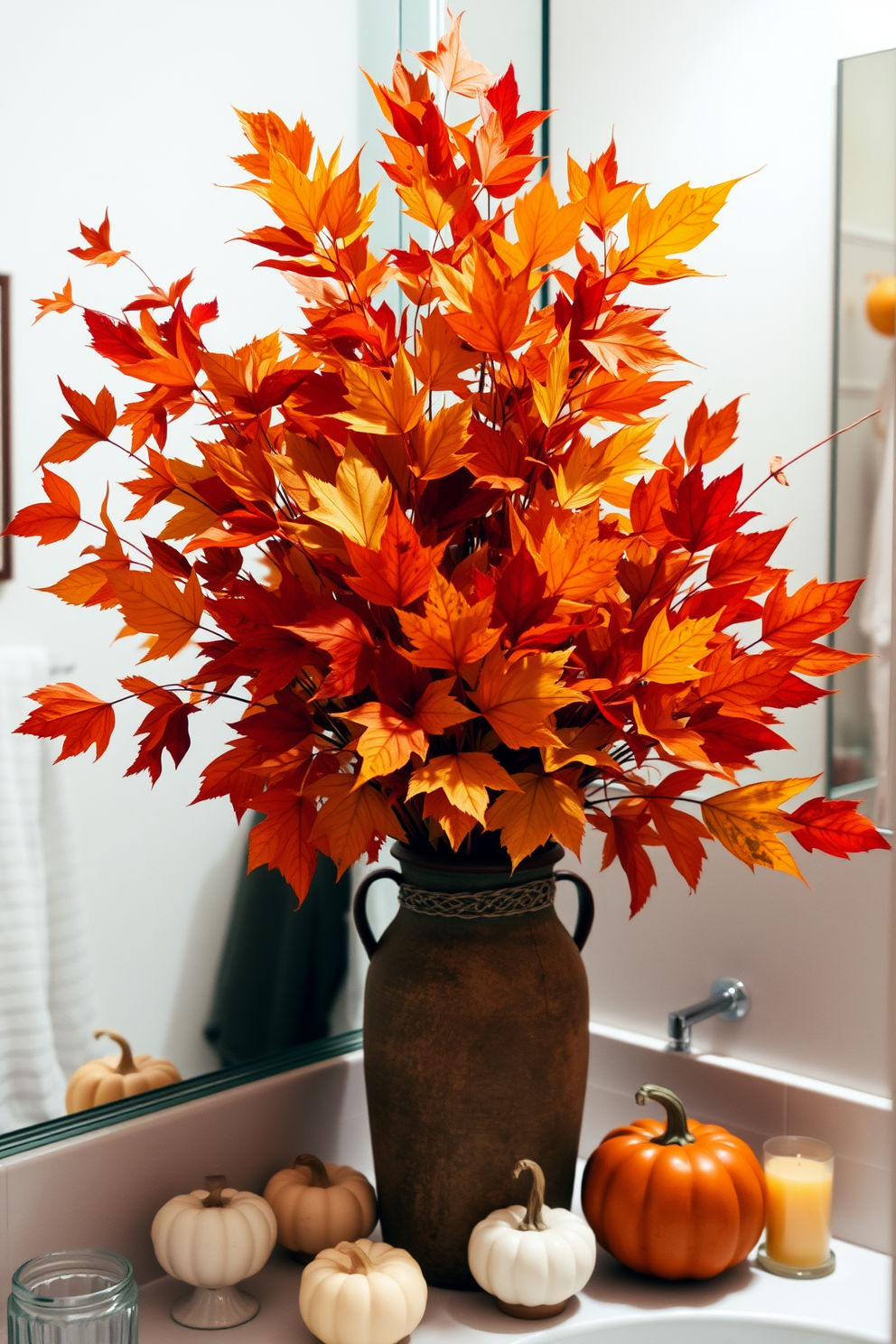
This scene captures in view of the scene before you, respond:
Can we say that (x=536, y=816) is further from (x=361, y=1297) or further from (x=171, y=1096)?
(x=171, y=1096)

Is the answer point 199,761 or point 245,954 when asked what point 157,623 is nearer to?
point 199,761

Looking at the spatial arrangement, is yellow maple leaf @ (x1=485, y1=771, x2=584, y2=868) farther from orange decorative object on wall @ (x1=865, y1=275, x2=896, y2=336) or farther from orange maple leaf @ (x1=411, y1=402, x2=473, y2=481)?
orange decorative object on wall @ (x1=865, y1=275, x2=896, y2=336)

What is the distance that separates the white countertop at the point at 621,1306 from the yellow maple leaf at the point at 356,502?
59 cm

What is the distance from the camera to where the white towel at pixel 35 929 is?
3.25 feet

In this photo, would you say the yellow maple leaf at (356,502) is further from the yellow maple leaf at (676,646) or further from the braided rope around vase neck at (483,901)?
the braided rope around vase neck at (483,901)

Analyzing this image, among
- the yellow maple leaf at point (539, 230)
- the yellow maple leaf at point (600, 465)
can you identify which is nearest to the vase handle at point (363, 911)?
the yellow maple leaf at point (600, 465)

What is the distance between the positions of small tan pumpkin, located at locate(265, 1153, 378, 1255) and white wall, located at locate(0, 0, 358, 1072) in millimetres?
150

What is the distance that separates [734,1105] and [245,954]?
460 millimetres

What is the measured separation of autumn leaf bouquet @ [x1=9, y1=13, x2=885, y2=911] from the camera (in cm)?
79

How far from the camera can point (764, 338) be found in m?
1.16

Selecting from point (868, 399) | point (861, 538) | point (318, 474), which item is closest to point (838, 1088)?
point (861, 538)

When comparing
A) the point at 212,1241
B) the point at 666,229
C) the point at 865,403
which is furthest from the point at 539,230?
the point at 212,1241

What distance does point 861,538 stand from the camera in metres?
1.09

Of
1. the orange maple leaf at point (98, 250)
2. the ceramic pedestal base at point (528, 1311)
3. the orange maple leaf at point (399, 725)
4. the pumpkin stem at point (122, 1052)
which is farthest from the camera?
the pumpkin stem at point (122, 1052)
